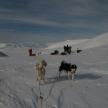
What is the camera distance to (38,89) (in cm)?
1425

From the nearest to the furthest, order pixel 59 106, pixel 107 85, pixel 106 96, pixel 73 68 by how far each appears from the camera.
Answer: pixel 59 106
pixel 106 96
pixel 107 85
pixel 73 68

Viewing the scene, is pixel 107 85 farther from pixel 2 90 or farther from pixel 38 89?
pixel 2 90

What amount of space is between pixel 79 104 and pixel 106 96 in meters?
2.20

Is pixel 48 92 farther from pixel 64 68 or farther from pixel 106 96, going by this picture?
pixel 64 68

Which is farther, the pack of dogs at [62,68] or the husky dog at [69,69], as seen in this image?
the husky dog at [69,69]

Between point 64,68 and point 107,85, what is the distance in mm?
3197

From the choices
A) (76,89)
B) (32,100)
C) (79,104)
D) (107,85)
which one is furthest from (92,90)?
(32,100)

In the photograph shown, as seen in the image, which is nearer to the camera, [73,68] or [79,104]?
[79,104]

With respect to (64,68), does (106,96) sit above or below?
below

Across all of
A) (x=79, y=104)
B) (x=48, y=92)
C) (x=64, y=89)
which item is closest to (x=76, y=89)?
(x=64, y=89)

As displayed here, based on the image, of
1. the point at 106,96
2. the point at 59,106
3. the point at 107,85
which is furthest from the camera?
the point at 107,85

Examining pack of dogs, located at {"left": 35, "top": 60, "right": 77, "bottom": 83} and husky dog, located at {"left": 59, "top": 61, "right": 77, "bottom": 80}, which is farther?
husky dog, located at {"left": 59, "top": 61, "right": 77, "bottom": 80}

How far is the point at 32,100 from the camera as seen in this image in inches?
462

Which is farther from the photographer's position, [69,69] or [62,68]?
[62,68]
